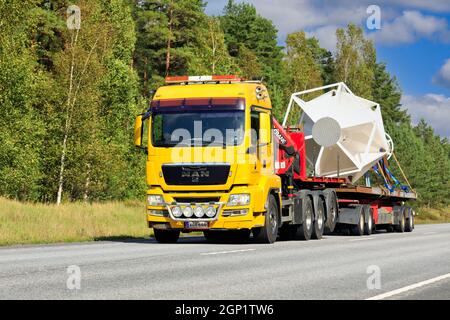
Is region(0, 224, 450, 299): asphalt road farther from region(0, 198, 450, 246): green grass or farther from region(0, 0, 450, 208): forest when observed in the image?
region(0, 0, 450, 208): forest

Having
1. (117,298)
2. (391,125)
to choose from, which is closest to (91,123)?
(117,298)

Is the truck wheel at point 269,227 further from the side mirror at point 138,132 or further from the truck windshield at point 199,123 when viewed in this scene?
the side mirror at point 138,132

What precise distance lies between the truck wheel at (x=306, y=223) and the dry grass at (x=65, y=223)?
4.84 metres

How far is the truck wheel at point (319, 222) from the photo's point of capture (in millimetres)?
21406

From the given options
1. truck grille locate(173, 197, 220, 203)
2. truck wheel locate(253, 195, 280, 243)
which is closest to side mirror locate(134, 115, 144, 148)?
truck grille locate(173, 197, 220, 203)

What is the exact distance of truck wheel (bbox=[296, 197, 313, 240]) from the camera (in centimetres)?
2042

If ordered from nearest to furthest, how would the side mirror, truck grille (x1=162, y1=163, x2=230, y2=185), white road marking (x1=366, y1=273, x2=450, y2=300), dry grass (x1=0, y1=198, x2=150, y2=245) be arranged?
1. white road marking (x1=366, y1=273, x2=450, y2=300)
2. truck grille (x1=162, y1=163, x2=230, y2=185)
3. the side mirror
4. dry grass (x1=0, y1=198, x2=150, y2=245)

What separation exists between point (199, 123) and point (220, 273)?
6951 millimetres

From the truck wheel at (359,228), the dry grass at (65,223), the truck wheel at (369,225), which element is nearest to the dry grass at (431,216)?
the truck wheel at (369,225)

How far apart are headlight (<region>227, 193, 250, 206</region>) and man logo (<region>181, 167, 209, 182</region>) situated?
72 cm

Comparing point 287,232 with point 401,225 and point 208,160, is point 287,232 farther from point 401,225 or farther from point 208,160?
point 401,225

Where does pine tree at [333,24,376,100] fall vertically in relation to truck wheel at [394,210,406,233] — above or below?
above

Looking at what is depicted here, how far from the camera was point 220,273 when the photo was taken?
10664mm

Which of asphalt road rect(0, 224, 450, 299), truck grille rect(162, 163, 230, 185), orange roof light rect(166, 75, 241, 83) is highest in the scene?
orange roof light rect(166, 75, 241, 83)
